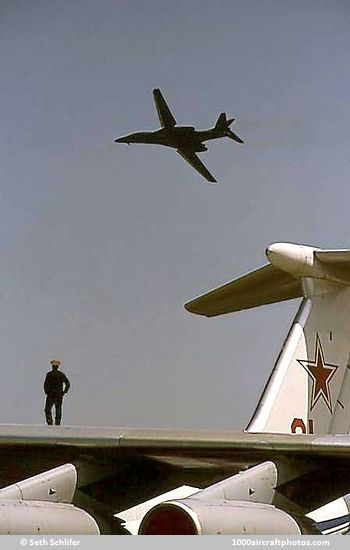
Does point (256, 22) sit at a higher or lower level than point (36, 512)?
higher

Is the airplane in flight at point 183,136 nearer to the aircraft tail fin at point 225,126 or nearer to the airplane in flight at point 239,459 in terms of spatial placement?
the aircraft tail fin at point 225,126

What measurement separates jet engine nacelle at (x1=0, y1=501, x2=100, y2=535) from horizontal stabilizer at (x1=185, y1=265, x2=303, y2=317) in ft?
6.48

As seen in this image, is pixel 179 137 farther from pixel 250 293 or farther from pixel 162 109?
pixel 250 293

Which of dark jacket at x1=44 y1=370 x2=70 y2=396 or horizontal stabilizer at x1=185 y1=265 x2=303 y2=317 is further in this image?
dark jacket at x1=44 y1=370 x2=70 y2=396

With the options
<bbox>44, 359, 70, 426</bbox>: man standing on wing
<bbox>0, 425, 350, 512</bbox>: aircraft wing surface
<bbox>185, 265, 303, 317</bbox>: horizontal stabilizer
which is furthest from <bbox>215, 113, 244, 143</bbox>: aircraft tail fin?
<bbox>0, 425, 350, 512</bbox>: aircraft wing surface

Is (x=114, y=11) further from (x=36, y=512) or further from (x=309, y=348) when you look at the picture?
(x=36, y=512)

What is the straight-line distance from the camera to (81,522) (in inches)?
133

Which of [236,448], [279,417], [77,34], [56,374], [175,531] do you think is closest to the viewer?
[175,531]

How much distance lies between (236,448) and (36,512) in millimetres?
809

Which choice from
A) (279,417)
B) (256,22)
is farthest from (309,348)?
(256,22)

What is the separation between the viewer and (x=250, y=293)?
5145 mm

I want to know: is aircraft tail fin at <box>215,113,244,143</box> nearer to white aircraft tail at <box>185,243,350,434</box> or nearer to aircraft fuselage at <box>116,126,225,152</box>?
aircraft fuselage at <box>116,126,225,152</box>

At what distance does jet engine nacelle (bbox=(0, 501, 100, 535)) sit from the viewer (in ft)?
10.1
